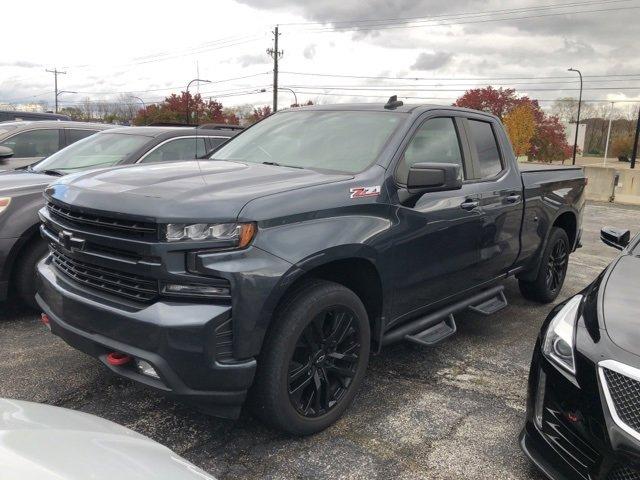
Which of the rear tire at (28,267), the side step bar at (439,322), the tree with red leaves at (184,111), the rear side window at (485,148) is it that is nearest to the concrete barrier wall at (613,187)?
the rear side window at (485,148)

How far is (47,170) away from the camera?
525 cm

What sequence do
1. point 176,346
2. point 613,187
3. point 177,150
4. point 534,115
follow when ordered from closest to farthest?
point 176,346 < point 177,150 < point 613,187 < point 534,115

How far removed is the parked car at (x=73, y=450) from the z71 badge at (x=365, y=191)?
68.9 inches

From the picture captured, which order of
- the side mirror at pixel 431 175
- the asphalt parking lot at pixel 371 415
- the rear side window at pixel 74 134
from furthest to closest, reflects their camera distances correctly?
the rear side window at pixel 74 134
the side mirror at pixel 431 175
the asphalt parking lot at pixel 371 415

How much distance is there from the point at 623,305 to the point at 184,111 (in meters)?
58.2

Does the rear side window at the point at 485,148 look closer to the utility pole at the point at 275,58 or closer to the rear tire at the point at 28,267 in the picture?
the rear tire at the point at 28,267

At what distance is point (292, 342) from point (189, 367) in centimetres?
52

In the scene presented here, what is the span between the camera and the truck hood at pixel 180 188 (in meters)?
2.56

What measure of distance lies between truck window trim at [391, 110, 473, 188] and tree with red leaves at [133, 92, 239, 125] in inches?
2107

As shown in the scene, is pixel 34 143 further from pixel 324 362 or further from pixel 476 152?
pixel 324 362

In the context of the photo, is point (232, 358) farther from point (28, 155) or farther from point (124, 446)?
point (28, 155)

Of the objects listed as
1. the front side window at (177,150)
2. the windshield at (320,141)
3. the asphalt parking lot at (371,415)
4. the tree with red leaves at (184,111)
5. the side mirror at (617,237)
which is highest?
the tree with red leaves at (184,111)

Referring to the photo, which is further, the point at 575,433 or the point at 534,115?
the point at 534,115

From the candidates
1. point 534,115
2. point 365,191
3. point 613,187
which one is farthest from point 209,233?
point 534,115
